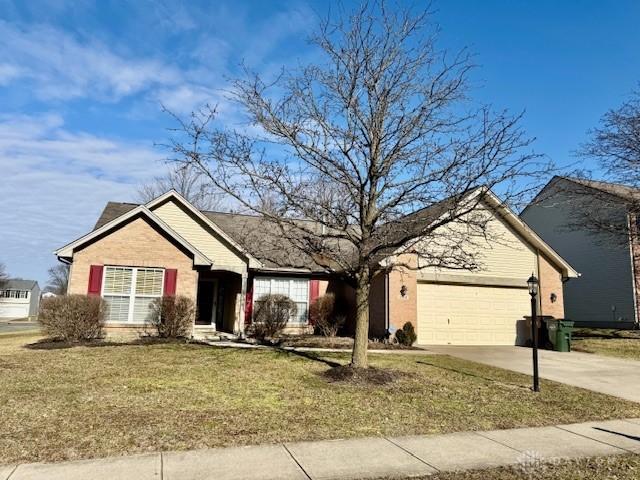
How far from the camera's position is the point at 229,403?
765cm

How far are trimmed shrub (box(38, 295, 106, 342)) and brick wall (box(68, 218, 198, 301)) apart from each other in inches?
82.9

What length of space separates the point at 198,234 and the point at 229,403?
1283 cm

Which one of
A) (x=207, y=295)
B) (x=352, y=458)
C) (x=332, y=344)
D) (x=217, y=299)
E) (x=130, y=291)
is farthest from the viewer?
(x=217, y=299)

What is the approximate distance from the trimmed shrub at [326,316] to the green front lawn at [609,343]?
8.82 metres

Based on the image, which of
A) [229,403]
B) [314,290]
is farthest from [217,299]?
[229,403]

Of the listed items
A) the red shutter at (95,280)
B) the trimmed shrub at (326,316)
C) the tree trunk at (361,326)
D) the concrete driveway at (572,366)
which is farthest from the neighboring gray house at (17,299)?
the tree trunk at (361,326)

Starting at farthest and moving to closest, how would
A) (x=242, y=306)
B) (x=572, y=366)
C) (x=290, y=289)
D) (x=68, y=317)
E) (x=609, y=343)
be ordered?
(x=290, y=289) < (x=609, y=343) < (x=242, y=306) < (x=68, y=317) < (x=572, y=366)

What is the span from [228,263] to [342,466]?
49.1 ft

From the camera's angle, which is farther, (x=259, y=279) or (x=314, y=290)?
(x=314, y=290)

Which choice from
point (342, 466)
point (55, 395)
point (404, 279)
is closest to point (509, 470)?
point (342, 466)

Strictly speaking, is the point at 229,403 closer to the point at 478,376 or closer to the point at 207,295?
the point at 478,376

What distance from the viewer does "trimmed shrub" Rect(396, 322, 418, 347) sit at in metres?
16.6

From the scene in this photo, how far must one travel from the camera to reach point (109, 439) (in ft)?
18.9

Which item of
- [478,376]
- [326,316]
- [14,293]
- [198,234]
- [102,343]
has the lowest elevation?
[478,376]
